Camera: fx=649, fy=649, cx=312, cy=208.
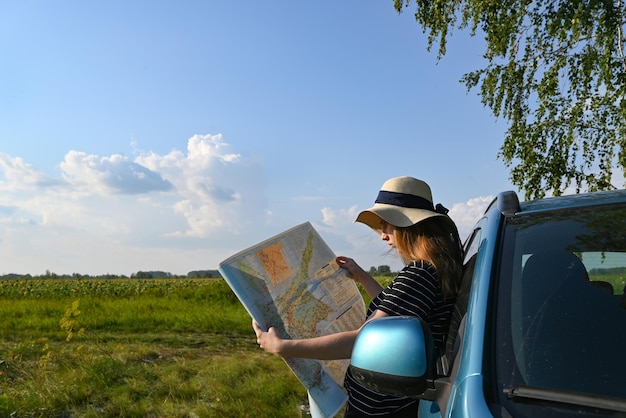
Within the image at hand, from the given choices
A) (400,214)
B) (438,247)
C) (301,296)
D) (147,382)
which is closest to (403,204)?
(400,214)

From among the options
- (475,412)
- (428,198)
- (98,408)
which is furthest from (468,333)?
(98,408)

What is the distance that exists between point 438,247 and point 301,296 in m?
0.60

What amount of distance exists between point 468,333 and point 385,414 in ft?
2.46

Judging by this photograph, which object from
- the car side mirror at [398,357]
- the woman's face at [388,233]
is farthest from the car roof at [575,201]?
the car side mirror at [398,357]

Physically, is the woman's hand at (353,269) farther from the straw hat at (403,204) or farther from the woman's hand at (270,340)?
the woman's hand at (270,340)

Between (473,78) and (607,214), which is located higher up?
(473,78)

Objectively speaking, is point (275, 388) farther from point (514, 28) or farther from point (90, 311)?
point (90, 311)

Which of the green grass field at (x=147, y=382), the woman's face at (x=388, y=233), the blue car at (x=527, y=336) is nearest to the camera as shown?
the blue car at (x=527, y=336)

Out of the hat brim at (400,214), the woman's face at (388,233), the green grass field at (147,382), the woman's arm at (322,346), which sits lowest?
the green grass field at (147,382)

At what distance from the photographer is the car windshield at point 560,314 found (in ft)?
4.86

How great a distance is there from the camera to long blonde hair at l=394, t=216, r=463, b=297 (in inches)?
90.7

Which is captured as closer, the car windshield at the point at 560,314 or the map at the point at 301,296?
the car windshield at the point at 560,314

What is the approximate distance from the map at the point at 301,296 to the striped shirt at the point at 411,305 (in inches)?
7.9

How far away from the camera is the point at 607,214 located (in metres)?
1.99
